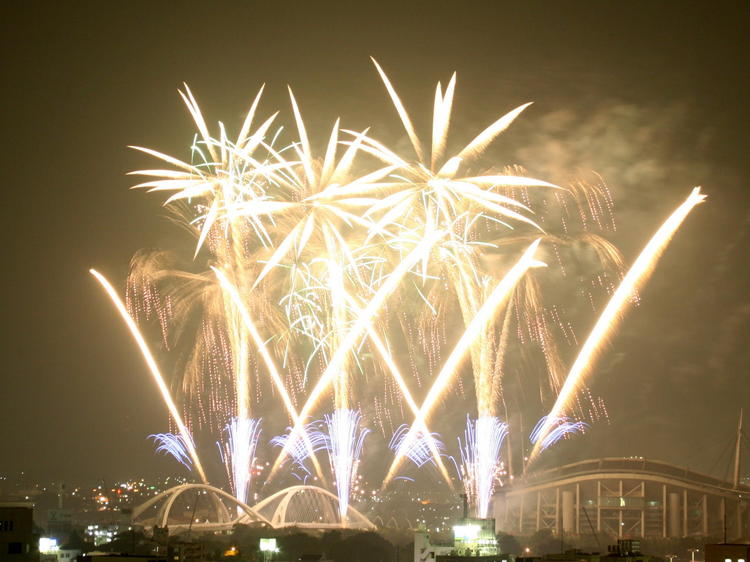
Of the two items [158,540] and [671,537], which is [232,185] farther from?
[671,537]

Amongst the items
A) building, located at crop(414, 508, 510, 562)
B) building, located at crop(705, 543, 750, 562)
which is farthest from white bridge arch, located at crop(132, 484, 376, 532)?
building, located at crop(705, 543, 750, 562)

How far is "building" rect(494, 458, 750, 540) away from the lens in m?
85.7

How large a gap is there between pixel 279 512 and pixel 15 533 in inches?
2075

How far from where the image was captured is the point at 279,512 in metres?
84.0

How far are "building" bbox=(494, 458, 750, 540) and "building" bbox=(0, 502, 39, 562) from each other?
191ft

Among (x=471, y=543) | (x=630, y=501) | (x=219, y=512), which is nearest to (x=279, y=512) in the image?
(x=219, y=512)

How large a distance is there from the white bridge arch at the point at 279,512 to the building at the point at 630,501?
48.3ft

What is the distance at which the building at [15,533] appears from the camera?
32.1m

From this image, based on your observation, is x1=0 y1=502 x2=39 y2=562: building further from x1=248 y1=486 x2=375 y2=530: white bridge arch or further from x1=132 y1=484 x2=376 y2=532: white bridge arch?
x1=248 y1=486 x2=375 y2=530: white bridge arch

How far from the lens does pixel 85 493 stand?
14450cm

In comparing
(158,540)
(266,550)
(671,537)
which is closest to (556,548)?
(671,537)

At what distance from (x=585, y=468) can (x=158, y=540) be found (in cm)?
4397

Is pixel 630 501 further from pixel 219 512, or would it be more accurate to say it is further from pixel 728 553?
Result: pixel 728 553

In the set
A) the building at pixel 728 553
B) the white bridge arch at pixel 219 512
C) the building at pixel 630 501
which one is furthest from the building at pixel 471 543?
the building at pixel 630 501
